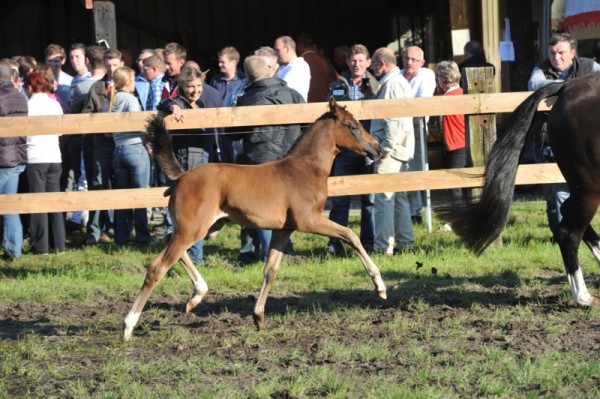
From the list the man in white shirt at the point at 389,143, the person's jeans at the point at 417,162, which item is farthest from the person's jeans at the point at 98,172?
the person's jeans at the point at 417,162

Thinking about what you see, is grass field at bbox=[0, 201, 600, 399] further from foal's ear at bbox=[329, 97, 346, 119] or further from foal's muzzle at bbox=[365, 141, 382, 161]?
foal's ear at bbox=[329, 97, 346, 119]

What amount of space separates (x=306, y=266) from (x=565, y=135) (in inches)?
125

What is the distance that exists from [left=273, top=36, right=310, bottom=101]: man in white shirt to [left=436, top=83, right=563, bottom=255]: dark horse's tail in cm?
391

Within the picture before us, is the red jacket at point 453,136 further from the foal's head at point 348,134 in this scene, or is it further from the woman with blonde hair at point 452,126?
the foal's head at point 348,134

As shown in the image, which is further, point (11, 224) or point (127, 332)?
point (11, 224)

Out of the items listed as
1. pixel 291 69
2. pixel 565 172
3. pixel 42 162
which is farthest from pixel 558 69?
pixel 42 162

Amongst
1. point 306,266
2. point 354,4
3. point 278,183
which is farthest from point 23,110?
point 354,4

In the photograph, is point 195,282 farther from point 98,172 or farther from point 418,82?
point 418,82

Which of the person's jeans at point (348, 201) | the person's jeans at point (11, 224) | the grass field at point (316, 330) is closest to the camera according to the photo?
the grass field at point (316, 330)

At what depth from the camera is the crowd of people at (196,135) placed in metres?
10.1

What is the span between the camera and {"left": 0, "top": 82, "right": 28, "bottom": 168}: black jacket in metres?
10.8

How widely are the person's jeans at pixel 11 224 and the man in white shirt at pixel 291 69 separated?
10.3ft

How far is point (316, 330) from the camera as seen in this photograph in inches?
287

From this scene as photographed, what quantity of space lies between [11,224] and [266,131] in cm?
308
